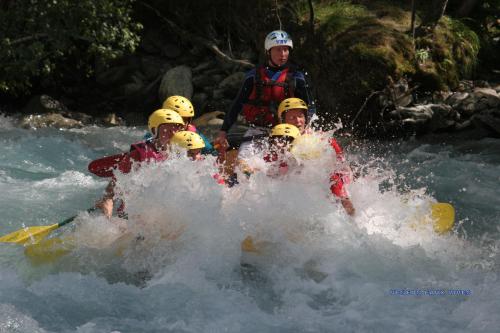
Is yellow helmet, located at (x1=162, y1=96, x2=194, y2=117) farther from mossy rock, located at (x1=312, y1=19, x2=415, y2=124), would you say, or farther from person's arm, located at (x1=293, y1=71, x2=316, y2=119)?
mossy rock, located at (x1=312, y1=19, x2=415, y2=124)

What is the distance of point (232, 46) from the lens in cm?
1279

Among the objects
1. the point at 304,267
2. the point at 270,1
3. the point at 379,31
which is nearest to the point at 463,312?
the point at 304,267

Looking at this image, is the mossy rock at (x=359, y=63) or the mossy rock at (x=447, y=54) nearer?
the mossy rock at (x=359, y=63)

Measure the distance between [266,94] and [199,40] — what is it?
645 centimetres

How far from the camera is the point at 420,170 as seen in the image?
27.6ft

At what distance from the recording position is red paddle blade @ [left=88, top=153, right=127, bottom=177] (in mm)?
5391

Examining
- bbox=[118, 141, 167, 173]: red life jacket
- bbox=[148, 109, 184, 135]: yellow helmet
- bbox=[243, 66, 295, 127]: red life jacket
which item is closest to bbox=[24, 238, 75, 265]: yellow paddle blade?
bbox=[118, 141, 167, 173]: red life jacket

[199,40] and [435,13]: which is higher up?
[435,13]

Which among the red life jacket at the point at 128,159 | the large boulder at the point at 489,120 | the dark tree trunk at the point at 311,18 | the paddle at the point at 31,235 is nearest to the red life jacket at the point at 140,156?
the red life jacket at the point at 128,159

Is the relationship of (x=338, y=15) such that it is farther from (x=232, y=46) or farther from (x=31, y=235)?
(x=31, y=235)

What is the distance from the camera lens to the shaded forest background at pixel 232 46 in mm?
9945

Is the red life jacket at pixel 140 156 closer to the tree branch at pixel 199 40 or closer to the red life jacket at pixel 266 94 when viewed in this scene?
the red life jacket at pixel 266 94

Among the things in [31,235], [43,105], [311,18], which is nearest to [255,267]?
[31,235]

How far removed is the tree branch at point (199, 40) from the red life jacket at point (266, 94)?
546 cm
